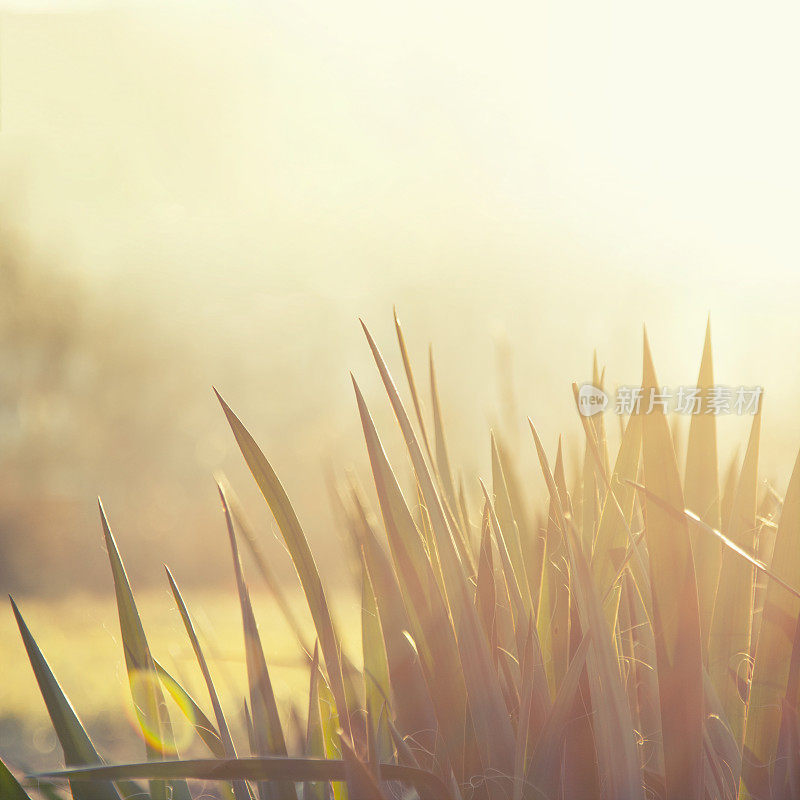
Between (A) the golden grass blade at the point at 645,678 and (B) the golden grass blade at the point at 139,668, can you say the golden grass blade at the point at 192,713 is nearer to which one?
(B) the golden grass blade at the point at 139,668

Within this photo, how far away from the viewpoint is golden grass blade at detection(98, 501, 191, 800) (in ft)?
0.63

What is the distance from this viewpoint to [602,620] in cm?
14

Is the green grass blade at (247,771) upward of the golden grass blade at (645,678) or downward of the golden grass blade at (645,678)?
upward

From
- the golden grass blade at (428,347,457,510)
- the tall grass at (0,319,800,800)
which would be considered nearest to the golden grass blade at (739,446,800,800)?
the tall grass at (0,319,800,800)

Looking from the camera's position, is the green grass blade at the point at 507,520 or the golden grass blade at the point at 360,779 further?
the green grass blade at the point at 507,520

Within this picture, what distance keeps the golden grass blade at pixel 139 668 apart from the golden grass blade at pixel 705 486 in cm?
17

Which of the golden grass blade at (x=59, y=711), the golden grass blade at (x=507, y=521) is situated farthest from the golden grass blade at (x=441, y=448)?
the golden grass blade at (x=59, y=711)

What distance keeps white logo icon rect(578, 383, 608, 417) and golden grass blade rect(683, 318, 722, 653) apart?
30 millimetres

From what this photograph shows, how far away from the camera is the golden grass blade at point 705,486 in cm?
19

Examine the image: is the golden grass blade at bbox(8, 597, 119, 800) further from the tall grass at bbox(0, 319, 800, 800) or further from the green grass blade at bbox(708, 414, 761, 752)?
the green grass blade at bbox(708, 414, 761, 752)

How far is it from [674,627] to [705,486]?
0.06 metres

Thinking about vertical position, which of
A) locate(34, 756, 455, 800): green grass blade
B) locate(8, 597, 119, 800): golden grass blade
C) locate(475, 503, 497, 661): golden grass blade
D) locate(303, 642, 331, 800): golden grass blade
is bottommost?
locate(303, 642, 331, 800): golden grass blade

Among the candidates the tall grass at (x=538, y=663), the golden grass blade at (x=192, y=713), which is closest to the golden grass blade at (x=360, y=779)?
the tall grass at (x=538, y=663)

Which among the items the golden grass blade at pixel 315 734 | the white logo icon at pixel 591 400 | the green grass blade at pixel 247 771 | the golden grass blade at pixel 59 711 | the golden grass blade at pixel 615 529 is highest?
the white logo icon at pixel 591 400
